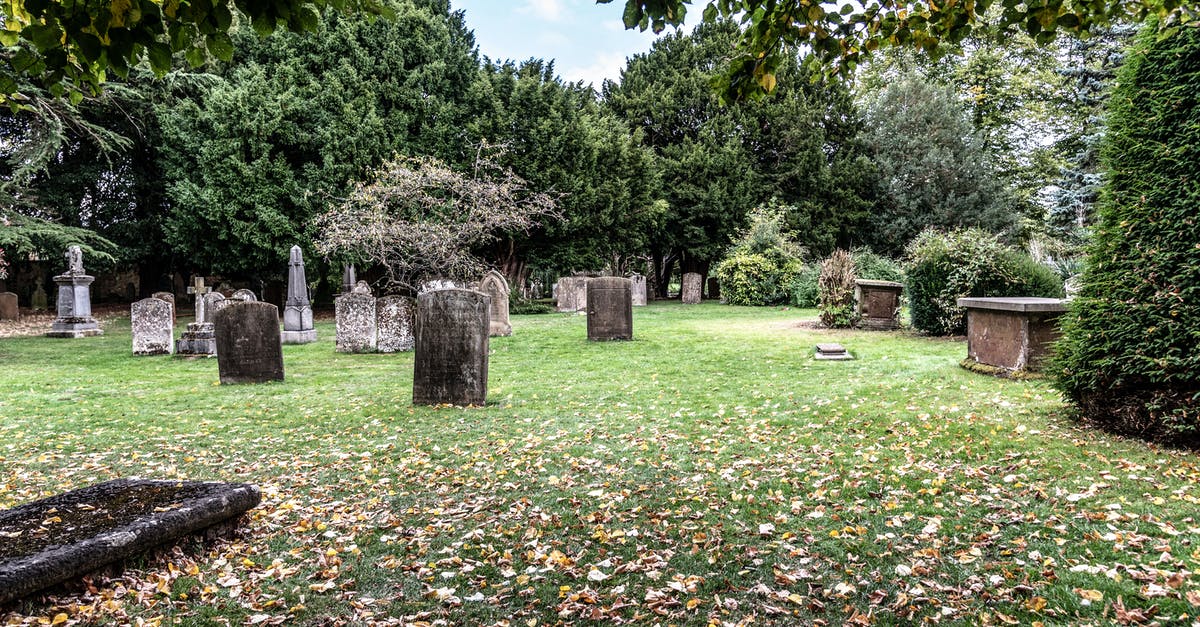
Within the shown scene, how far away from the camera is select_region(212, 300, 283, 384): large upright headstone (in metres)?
9.62

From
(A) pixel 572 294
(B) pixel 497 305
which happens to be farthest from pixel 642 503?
(A) pixel 572 294

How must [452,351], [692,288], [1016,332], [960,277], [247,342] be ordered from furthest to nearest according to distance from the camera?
[692,288] → [960,277] → [247,342] → [1016,332] → [452,351]

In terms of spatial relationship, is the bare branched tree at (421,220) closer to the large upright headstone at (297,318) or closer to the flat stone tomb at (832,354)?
the large upright headstone at (297,318)

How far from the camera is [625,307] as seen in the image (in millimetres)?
14812

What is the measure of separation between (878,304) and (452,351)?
12.3 m

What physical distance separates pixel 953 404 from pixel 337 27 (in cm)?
2453

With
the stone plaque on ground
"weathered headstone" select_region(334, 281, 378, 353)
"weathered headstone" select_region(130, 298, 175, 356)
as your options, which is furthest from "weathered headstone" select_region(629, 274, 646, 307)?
"weathered headstone" select_region(130, 298, 175, 356)

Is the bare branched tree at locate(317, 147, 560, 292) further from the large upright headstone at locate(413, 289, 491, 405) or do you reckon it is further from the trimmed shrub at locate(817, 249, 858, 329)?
the trimmed shrub at locate(817, 249, 858, 329)

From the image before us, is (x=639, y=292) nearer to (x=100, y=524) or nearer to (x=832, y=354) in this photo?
(x=832, y=354)

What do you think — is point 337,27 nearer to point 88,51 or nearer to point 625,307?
point 625,307

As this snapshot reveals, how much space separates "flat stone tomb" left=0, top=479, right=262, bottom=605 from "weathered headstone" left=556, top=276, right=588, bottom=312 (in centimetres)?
2158

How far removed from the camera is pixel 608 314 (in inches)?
581

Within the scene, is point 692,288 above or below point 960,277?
above

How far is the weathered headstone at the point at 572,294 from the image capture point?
25.6m
